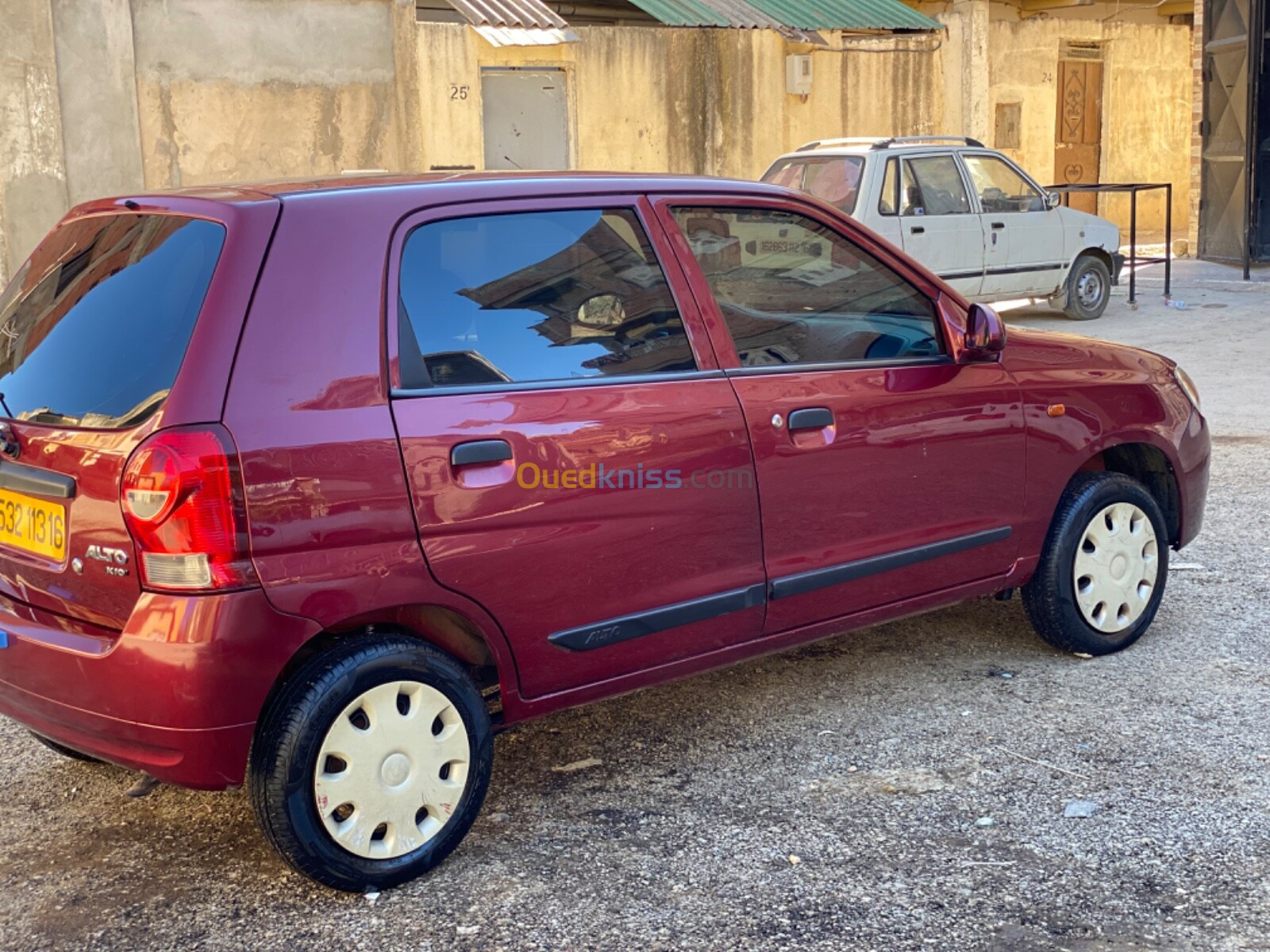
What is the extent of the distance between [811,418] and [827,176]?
30.0 feet

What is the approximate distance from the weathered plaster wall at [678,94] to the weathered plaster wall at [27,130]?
364 centimetres

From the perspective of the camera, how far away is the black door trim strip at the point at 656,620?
3627mm

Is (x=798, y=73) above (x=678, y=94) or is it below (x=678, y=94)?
above

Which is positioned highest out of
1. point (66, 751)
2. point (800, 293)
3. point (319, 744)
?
point (800, 293)

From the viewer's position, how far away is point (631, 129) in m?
16.6

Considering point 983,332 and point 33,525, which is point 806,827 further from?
point 33,525

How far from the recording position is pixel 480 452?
3381 millimetres

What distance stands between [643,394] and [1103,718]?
176 cm

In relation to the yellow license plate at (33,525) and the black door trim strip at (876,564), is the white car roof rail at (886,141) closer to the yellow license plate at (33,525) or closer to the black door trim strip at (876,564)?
the black door trim strip at (876,564)

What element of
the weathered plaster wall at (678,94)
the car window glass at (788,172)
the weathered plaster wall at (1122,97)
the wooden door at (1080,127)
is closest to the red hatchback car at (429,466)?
the car window glass at (788,172)

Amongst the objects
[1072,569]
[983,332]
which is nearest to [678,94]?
[1072,569]

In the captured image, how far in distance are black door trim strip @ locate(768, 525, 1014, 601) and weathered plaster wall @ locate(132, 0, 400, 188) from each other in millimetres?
10675

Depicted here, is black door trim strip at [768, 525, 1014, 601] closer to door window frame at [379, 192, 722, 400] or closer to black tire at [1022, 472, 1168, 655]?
black tire at [1022, 472, 1168, 655]

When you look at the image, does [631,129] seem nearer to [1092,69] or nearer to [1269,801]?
[1092,69]
